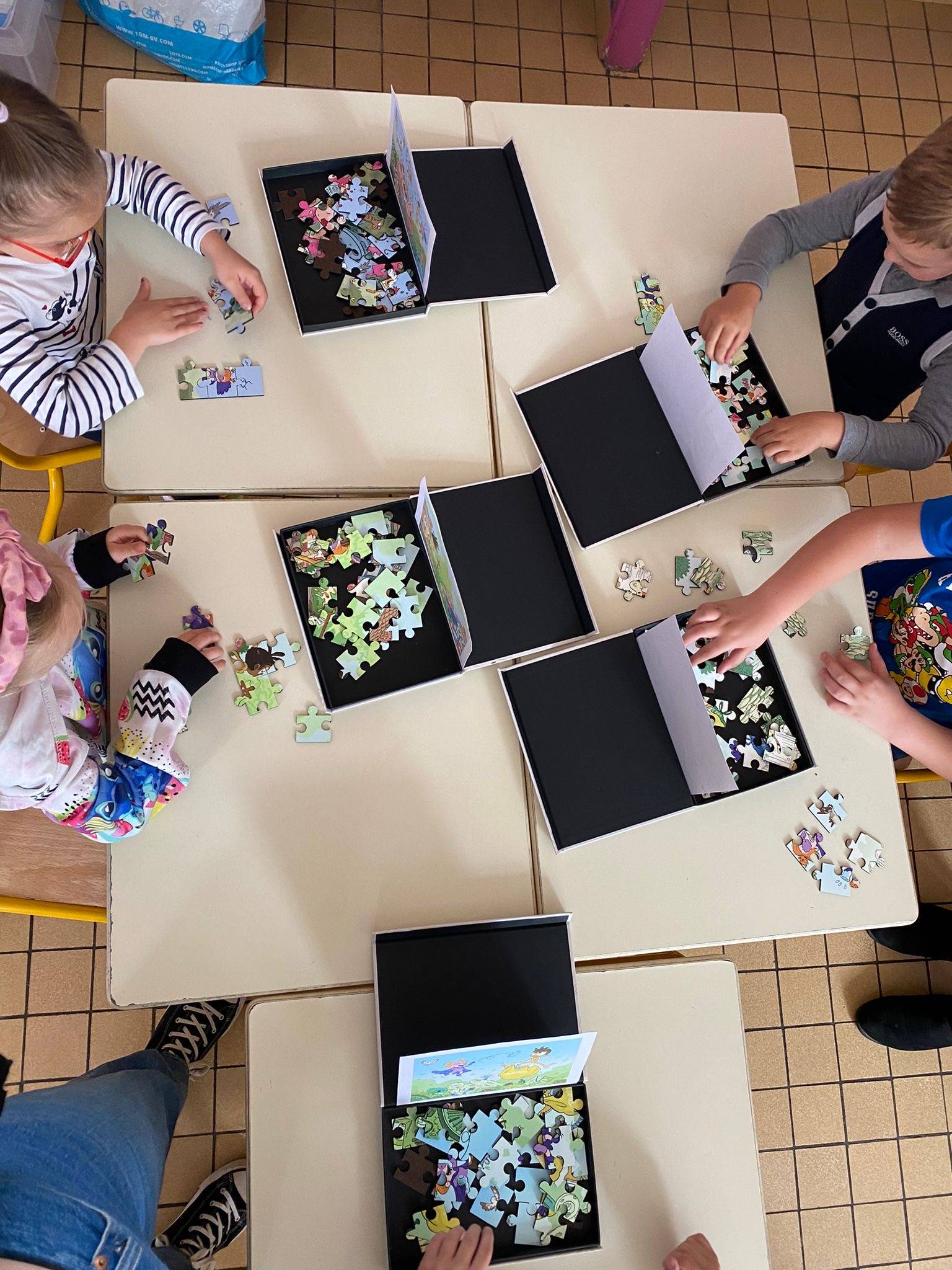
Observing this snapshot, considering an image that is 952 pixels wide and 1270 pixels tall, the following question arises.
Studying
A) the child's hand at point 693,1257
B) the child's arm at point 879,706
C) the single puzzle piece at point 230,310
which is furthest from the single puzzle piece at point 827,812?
the single puzzle piece at point 230,310

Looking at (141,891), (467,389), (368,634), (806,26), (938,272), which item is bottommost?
(141,891)

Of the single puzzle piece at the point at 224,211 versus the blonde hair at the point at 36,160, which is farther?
the single puzzle piece at the point at 224,211

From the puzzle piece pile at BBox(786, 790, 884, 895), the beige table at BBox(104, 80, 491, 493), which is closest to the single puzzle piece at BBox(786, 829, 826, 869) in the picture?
the puzzle piece pile at BBox(786, 790, 884, 895)

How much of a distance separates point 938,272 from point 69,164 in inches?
63.2

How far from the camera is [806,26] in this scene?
3311 mm

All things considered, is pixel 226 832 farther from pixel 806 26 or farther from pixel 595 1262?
pixel 806 26

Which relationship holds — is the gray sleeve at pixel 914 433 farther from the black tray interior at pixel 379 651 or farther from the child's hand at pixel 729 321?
the black tray interior at pixel 379 651

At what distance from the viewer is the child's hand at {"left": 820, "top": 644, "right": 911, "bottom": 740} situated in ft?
5.59

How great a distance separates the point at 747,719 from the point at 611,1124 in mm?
758

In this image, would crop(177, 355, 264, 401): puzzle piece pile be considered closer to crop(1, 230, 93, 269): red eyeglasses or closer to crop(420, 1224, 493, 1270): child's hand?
crop(1, 230, 93, 269): red eyeglasses

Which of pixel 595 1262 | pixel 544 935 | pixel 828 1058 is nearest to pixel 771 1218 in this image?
pixel 828 1058

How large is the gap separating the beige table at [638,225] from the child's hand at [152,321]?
0.58 m

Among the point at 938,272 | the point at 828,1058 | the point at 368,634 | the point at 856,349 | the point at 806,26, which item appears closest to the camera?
the point at 368,634

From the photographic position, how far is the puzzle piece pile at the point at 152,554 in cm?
164
